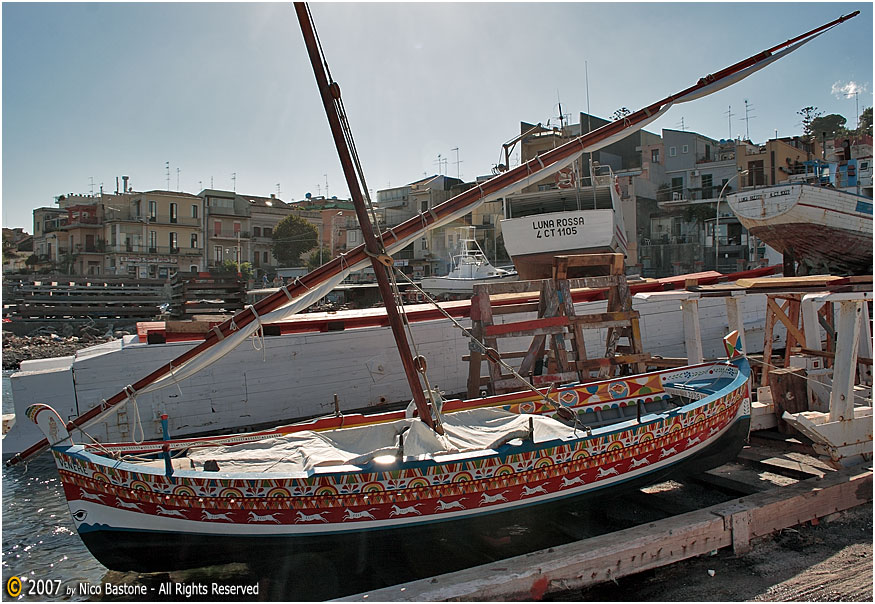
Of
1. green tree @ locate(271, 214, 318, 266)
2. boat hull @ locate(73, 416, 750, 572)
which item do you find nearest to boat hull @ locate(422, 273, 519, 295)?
boat hull @ locate(73, 416, 750, 572)

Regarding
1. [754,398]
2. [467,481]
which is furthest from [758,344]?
[467,481]

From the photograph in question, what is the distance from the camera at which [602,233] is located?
17.8 metres

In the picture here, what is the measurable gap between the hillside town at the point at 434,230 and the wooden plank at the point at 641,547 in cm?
2879

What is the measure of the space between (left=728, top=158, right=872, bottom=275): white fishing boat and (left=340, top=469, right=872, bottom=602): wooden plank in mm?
8640

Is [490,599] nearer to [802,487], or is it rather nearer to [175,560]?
[175,560]

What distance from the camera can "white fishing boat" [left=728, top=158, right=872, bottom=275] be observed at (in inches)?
534

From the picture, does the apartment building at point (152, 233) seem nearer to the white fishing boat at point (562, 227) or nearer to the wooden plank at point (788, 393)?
the white fishing boat at point (562, 227)

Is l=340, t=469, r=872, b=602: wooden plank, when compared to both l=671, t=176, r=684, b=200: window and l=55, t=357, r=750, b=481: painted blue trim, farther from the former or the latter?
l=671, t=176, r=684, b=200: window

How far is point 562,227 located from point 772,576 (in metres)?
13.7

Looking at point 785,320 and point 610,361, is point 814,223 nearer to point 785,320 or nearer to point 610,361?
point 785,320

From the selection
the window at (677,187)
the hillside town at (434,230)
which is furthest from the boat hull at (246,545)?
the window at (677,187)

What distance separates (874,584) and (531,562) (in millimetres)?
2969

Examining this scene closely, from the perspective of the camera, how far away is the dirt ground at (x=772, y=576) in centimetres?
510

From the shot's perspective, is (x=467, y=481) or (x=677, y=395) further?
(x=677, y=395)
